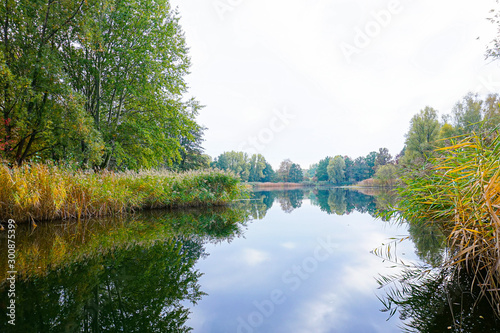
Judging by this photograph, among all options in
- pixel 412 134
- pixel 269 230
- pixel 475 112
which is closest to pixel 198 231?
pixel 269 230

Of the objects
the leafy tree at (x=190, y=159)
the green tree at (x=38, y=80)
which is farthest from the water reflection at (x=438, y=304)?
the leafy tree at (x=190, y=159)

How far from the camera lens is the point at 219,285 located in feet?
6.09

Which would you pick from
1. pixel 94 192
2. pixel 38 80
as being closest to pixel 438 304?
pixel 94 192

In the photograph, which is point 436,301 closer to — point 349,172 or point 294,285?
point 294,285

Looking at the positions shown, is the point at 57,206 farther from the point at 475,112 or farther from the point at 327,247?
the point at 475,112

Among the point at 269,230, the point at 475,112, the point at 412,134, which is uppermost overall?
the point at 475,112

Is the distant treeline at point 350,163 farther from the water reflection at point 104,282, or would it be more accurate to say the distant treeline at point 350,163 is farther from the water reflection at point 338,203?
the water reflection at point 104,282

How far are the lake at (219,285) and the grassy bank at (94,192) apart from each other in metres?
1.06

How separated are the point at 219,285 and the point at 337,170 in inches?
2304

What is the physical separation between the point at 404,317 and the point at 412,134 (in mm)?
29872

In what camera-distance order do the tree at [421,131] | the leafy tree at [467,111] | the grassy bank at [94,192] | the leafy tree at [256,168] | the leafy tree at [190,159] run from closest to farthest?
1. the grassy bank at [94,192]
2. the leafy tree at [190,159]
3. the tree at [421,131]
4. the leafy tree at [467,111]
5. the leafy tree at [256,168]

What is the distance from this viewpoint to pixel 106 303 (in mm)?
1457

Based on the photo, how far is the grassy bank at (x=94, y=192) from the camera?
12.6 feet

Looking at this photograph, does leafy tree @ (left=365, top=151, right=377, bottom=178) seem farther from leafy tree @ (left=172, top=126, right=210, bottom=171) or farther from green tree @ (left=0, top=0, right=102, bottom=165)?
green tree @ (left=0, top=0, right=102, bottom=165)
